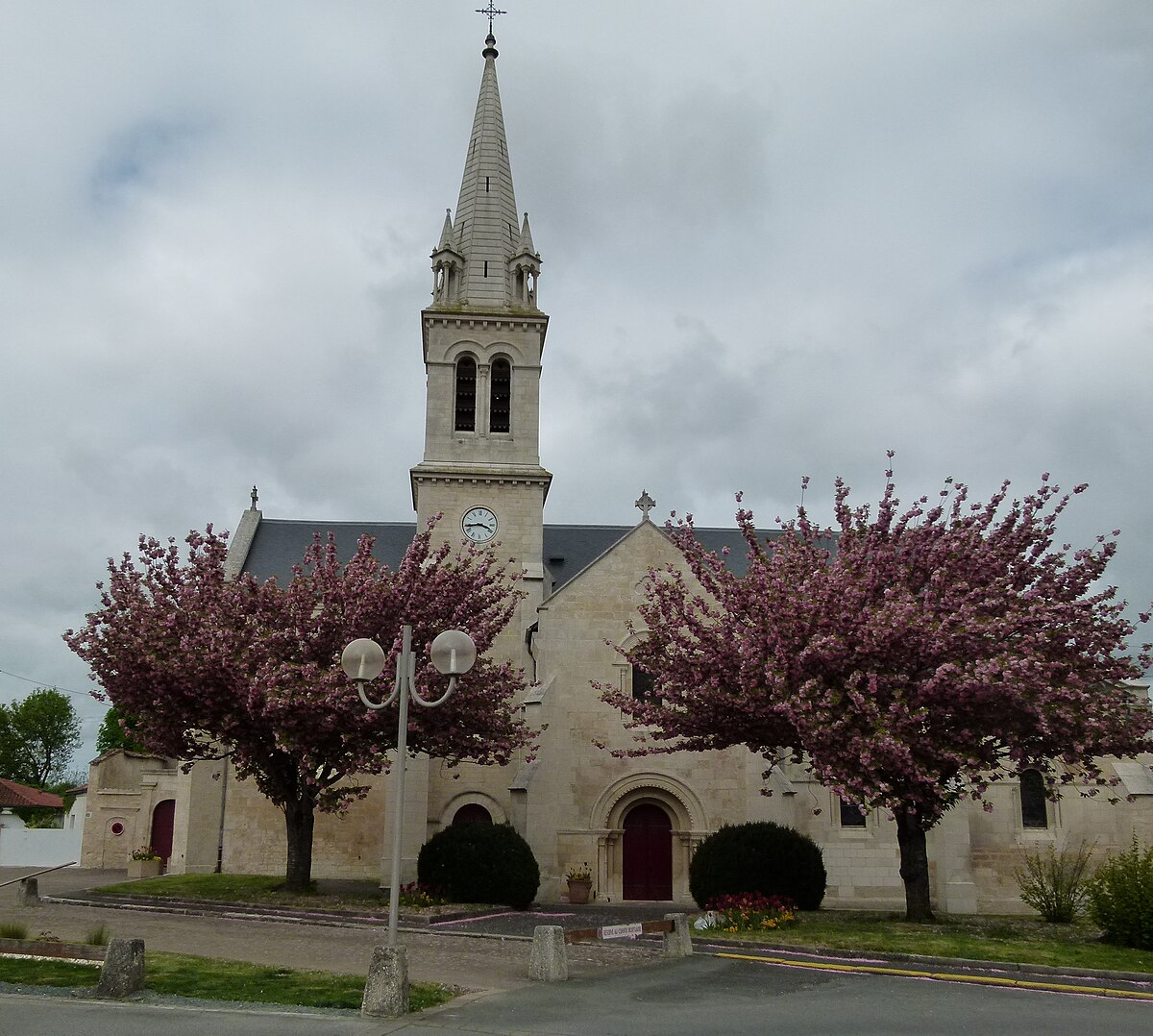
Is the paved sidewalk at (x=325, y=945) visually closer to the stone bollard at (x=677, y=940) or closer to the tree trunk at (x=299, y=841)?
the stone bollard at (x=677, y=940)

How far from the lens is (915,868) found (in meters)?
19.0

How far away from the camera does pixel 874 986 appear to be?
12.5m

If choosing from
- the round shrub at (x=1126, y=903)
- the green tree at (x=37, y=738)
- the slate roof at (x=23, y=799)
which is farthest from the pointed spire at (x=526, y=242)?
the green tree at (x=37, y=738)

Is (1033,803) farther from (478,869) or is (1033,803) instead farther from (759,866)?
(478,869)

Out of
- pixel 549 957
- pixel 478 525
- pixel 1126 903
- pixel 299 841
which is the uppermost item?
pixel 478 525

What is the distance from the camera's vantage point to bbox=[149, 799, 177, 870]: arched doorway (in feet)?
123

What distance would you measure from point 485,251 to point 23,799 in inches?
1425

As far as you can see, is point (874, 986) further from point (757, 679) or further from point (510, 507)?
point (510, 507)

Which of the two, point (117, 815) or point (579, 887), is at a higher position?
point (117, 815)

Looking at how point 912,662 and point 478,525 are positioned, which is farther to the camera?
point 478,525

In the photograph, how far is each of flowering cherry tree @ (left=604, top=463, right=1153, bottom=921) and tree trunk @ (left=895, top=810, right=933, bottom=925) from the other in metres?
0.03

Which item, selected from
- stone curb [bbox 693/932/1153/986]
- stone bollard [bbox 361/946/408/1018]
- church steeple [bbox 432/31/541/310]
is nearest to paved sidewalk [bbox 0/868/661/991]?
stone curb [bbox 693/932/1153/986]

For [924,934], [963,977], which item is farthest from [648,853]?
[963,977]

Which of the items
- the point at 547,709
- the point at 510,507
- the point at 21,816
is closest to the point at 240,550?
the point at 510,507
